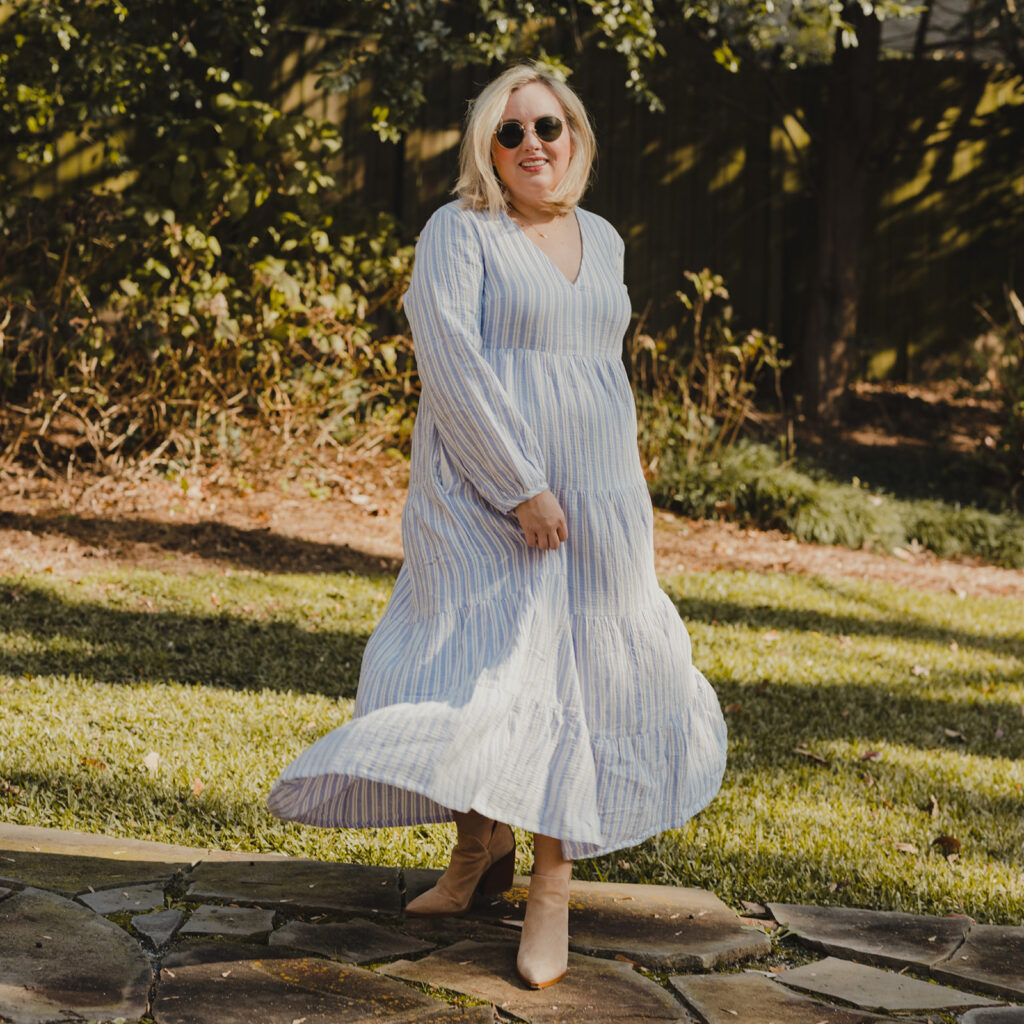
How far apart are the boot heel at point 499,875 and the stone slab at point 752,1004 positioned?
46 centimetres

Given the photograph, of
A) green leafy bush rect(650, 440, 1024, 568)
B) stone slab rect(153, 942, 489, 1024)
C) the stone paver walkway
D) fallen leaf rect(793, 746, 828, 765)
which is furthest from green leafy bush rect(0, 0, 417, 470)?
stone slab rect(153, 942, 489, 1024)

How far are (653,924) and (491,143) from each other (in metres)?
1.68

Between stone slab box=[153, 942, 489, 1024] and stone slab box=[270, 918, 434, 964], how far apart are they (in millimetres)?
59

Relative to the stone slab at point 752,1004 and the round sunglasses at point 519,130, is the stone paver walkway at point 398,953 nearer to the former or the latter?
the stone slab at point 752,1004

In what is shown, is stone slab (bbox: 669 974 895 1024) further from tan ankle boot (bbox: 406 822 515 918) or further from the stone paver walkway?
tan ankle boot (bbox: 406 822 515 918)

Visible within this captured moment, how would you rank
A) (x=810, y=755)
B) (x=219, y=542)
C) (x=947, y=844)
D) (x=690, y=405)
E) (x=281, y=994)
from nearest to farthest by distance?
(x=281, y=994) < (x=947, y=844) < (x=810, y=755) < (x=219, y=542) < (x=690, y=405)

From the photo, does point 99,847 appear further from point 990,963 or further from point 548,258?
point 990,963

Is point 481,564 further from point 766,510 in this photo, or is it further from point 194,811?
point 766,510

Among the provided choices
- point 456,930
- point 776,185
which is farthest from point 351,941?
point 776,185

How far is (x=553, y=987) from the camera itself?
7.43 ft

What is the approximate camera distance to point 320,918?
2525mm

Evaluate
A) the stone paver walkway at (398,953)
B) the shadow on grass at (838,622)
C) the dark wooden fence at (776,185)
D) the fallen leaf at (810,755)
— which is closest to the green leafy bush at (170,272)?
the dark wooden fence at (776,185)

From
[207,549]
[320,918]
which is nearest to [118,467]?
[207,549]

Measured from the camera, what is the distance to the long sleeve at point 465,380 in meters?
2.27
